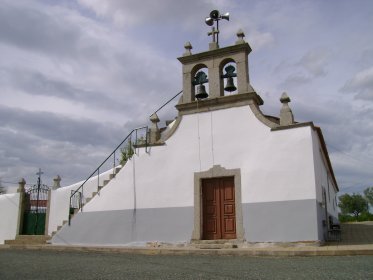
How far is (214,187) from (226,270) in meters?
5.63

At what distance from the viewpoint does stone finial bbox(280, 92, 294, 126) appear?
11.2m

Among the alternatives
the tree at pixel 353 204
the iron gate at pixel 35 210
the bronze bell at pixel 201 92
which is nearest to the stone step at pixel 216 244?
the bronze bell at pixel 201 92

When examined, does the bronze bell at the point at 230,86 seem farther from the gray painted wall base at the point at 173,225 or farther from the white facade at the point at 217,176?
the gray painted wall base at the point at 173,225

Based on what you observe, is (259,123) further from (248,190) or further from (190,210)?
(190,210)

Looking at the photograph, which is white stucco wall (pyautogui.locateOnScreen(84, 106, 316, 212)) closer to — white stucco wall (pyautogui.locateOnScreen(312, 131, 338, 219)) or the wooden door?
the wooden door

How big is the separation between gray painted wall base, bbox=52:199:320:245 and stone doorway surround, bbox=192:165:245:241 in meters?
0.15

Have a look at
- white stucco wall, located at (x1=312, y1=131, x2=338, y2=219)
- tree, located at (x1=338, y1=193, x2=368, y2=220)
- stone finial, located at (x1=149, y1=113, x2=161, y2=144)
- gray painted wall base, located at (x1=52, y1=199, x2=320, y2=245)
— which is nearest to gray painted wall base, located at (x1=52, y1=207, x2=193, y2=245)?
gray painted wall base, located at (x1=52, y1=199, x2=320, y2=245)

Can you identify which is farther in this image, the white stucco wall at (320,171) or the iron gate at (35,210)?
the iron gate at (35,210)

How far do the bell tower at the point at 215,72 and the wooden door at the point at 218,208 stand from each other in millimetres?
2652

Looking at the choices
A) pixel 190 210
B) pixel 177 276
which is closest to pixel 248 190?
pixel 190 210

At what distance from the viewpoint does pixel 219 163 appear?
463 inches

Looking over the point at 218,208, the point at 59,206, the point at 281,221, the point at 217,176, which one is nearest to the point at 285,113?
the point at 217,176

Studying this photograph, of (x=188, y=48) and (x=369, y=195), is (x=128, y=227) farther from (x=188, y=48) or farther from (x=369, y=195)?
(x=369, y=195)

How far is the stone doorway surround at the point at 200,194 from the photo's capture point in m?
11.1
